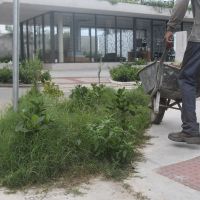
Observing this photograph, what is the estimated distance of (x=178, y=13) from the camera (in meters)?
4.85

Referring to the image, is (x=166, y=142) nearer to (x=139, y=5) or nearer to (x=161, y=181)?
(x=161, y=181)

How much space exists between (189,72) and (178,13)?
670 mm

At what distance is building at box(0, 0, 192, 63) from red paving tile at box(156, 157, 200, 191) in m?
20.9

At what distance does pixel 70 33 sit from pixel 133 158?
24245 mm

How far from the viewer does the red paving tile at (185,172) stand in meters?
3.76

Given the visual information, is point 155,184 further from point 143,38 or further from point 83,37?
point 143,38

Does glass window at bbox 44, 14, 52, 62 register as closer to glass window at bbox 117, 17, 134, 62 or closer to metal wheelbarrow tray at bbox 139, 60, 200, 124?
glass window at bbox 117, 17, 134, 62

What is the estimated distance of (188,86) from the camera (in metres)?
4.92

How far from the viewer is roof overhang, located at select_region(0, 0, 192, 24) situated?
24.7 meters

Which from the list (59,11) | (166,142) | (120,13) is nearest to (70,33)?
(59,11)

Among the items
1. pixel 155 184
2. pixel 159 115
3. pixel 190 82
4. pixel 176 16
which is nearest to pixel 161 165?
pixel 155 184

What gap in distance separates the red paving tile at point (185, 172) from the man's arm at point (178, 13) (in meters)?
1.52

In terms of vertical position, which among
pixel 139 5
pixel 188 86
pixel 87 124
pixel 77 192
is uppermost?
pixel 139 5

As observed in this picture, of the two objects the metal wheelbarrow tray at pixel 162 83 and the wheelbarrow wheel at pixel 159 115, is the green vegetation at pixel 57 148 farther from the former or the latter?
the wheelbarrow wheel at pixel 159 115
